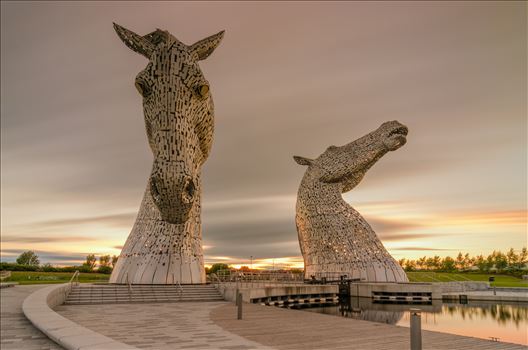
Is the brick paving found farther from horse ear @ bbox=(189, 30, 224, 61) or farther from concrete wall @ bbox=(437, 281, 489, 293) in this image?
concrete wall @ bbox=(437, 281, 489, 293)

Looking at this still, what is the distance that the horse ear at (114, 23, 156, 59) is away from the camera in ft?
55.5

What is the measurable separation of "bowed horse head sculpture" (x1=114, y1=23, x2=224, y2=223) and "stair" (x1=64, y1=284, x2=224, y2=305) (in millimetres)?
2821

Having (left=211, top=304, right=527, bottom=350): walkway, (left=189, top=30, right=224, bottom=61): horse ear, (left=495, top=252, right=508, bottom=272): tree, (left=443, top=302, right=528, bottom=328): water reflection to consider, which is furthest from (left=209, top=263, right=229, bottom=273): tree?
(left=211, top=304, right=527, bottom=350): walkway

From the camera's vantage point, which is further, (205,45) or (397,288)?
(397,288)

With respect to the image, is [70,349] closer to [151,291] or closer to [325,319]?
[325,319]

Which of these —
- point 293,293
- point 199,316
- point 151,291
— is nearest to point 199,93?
point 151,291

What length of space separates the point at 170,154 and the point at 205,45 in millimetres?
5311

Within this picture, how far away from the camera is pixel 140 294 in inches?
645

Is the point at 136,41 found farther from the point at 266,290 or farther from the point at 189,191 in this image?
the point at 266,290

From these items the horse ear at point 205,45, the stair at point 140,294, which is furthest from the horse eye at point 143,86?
the stair at point 140,294

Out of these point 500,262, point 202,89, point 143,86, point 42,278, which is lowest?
point 42,278

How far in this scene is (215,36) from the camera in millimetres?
18312

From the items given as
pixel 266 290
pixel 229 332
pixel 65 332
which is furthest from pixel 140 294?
pixel 65 332

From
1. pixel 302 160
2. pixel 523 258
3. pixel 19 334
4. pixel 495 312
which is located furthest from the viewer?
pixel 523 258
